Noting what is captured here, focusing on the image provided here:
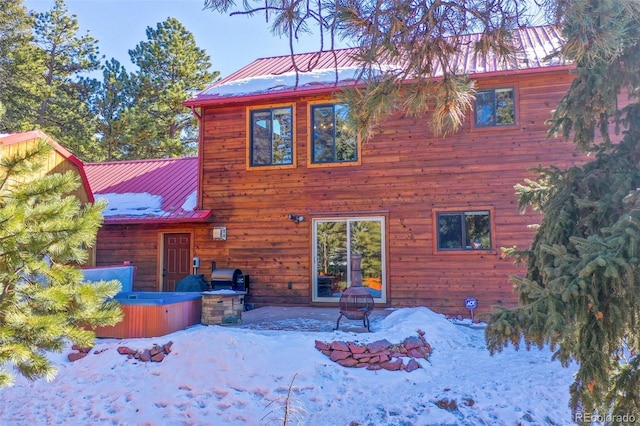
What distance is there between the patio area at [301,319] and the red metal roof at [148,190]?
2700 millimetres

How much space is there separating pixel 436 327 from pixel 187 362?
12.1 feet

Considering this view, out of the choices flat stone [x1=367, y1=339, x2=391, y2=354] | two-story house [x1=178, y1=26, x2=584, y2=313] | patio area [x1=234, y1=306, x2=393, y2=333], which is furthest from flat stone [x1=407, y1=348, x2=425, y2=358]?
two-story house [x1=178, y1=26, x2=584, y2=313]

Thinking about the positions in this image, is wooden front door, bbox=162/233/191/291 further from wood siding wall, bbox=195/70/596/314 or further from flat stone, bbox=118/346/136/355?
flat stone, bbox=118/346/136/355

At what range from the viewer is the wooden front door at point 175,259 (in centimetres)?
1076

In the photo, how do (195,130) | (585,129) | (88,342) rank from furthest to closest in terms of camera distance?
(195,130), (585,129), (88,342)

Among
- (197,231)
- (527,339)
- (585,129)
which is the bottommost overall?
(527,339)

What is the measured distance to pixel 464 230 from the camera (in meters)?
8.79

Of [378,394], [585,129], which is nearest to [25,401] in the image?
[378,394]

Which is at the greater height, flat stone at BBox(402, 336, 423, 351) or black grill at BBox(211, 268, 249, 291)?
black grill at BBox(211, 268, 249, 291)

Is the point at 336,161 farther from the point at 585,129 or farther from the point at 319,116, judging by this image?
the point at 585,129

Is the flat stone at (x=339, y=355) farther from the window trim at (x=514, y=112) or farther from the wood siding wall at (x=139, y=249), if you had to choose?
the wood siding wall at (x=139, y=249)

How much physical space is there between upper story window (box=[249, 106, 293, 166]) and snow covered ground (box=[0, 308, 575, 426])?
4.59m

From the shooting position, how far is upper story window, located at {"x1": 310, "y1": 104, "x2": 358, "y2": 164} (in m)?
9.49

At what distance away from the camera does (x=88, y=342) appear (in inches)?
104
